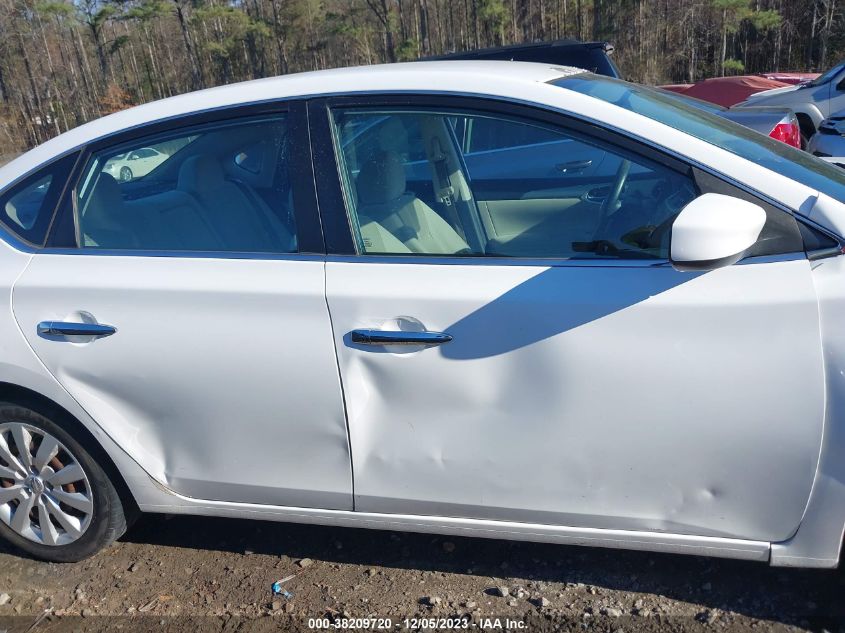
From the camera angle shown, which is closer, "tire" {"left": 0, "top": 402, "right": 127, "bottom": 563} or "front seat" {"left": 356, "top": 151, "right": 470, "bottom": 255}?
"front seat" {"left": 356, "top": 151, "right": 470, "bottom": 255}

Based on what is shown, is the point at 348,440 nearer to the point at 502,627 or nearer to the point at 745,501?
the point at 502,627

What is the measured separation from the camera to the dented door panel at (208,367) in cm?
249

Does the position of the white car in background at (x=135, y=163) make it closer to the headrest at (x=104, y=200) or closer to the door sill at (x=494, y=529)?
the headrest at (x=104, y=200)

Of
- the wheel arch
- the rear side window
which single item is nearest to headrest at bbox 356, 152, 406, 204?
the rear side window

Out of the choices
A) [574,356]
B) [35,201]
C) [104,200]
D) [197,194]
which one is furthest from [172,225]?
[574,356]

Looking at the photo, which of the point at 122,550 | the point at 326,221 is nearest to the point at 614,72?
the point at 326,221

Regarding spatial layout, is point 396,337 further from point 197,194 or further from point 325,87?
point 197,194

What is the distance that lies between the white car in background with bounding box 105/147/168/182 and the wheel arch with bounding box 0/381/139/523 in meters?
0.86

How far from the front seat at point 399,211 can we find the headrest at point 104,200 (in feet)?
3.19

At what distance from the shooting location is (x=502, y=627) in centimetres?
256

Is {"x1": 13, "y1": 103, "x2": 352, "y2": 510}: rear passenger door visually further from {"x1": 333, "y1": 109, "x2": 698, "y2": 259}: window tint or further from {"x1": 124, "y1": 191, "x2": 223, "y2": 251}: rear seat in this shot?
{"x1": 333, "y1": 109, "x2": 698, "y2": 259}: window tint

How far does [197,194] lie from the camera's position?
2834 millimetres

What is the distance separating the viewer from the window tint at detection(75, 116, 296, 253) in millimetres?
2641

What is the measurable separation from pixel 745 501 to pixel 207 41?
4498 cm
